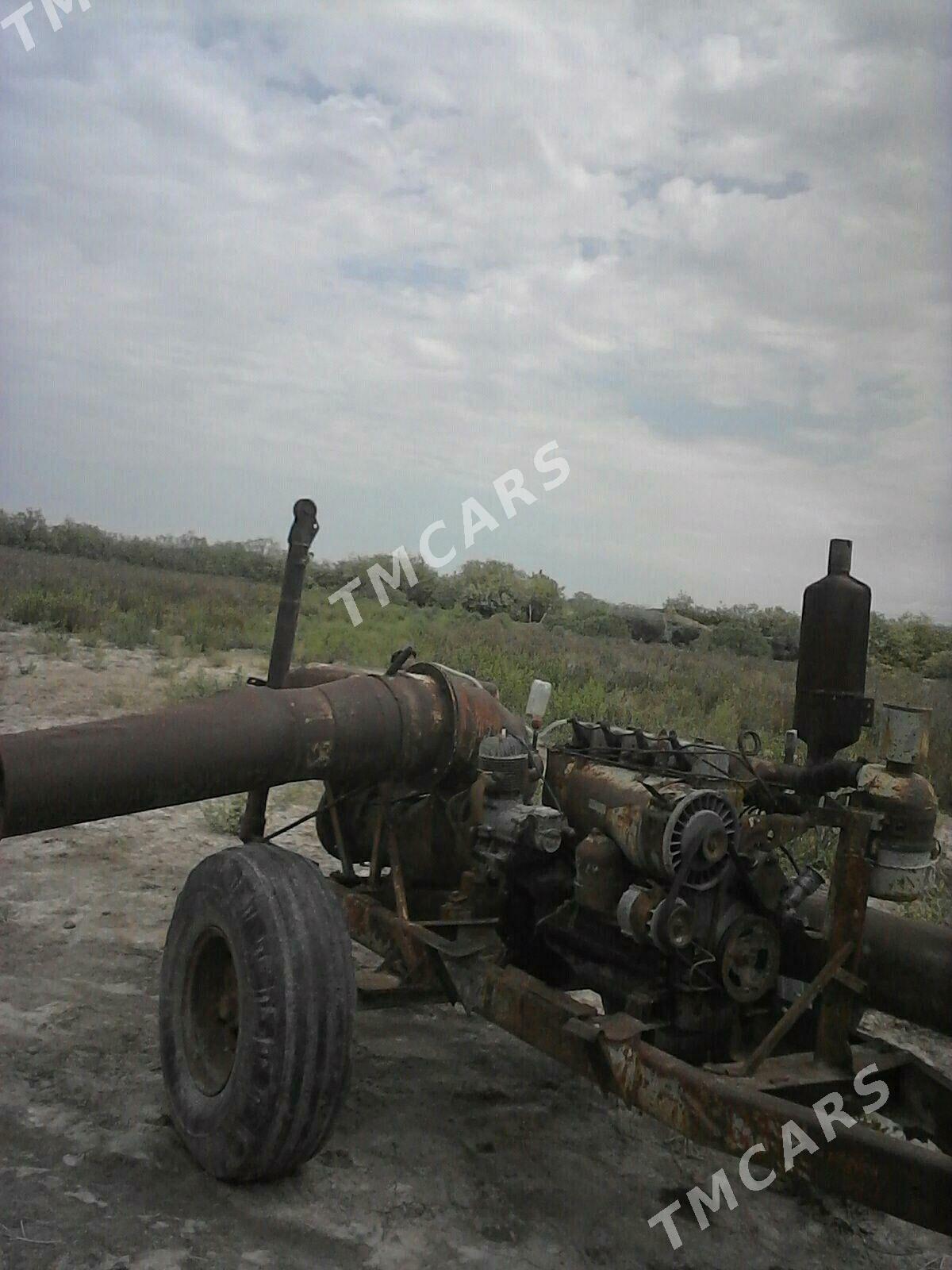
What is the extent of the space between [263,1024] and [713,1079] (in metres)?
1.41

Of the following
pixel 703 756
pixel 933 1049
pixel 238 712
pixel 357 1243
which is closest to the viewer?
pixel 357 1243

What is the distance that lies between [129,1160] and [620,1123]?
75.5 inches

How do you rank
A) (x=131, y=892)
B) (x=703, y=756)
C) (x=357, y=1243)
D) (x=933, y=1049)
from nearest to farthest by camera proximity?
1. (x=357, y=1243)
2. (x=703, y=756)
3. (x=933, y=1049)
4. (x=131, y=892)

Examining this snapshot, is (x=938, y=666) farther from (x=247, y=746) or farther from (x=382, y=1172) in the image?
(x=247, y=746)

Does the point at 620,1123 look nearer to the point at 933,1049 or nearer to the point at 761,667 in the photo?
the point at 933,1049

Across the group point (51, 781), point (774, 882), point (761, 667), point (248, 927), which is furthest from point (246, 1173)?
point (761, 667)

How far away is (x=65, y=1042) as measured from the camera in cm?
453

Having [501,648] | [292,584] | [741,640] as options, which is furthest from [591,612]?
[292,584]

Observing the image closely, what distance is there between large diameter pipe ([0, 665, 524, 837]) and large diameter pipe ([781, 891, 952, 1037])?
159 cm

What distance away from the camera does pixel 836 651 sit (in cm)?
348

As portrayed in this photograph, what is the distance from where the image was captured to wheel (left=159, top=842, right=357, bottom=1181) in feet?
11.3

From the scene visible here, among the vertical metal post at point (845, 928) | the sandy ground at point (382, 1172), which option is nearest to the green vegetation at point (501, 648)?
the sandy ground at point (382, 1172)

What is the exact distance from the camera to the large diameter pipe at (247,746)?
11.5 ft

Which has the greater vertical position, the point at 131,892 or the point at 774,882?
the point at 774,882
